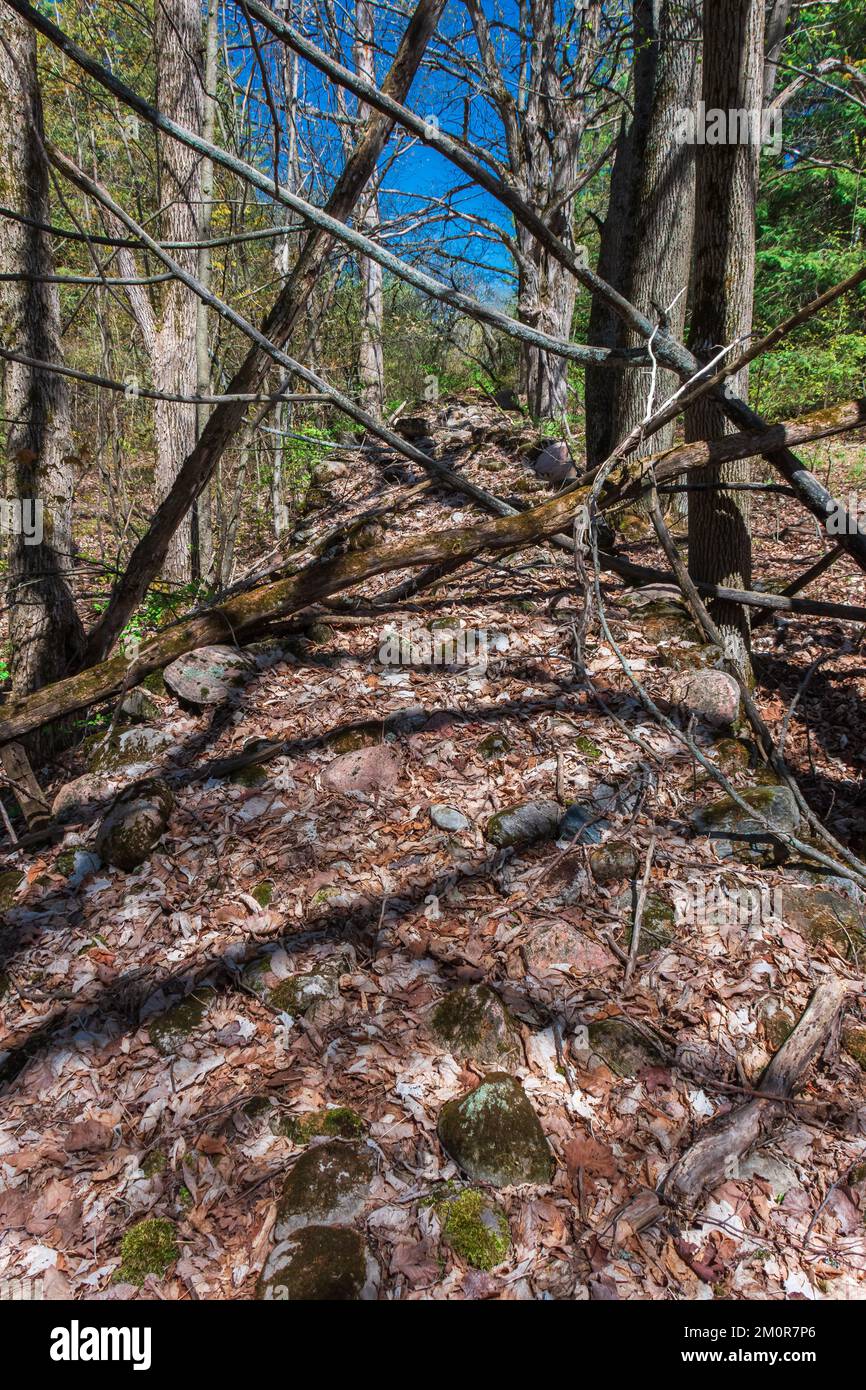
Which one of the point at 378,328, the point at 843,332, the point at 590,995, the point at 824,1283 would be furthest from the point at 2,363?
the point at 843,332

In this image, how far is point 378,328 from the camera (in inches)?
484

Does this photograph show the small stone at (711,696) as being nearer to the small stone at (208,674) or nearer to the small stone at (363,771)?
the small stone at (363,771)

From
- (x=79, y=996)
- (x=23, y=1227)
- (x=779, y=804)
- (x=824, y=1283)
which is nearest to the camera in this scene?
(x=824, y=1283)

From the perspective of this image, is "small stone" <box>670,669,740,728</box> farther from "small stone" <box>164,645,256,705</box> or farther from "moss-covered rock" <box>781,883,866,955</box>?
"small stone" <box>164,645,256,705</box>

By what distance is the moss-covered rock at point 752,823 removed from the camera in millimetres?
3121

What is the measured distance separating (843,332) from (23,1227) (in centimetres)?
1385

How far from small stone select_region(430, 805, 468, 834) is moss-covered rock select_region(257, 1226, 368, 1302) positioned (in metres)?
1.63

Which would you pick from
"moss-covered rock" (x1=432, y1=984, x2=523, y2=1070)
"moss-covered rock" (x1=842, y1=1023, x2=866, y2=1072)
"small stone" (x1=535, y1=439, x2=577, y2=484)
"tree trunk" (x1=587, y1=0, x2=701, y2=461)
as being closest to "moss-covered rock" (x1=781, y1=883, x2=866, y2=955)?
"moss-covered rock" (x1=842, y1=1023, x2=866, y2=1072)

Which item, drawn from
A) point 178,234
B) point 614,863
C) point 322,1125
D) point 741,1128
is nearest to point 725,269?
point 614,863

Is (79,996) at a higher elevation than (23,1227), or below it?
higher

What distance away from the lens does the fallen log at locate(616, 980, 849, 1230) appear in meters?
2.08

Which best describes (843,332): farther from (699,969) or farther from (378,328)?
(699,969)

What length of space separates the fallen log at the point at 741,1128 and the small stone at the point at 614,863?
0.80 metres

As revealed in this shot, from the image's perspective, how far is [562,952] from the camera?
2742 mm
